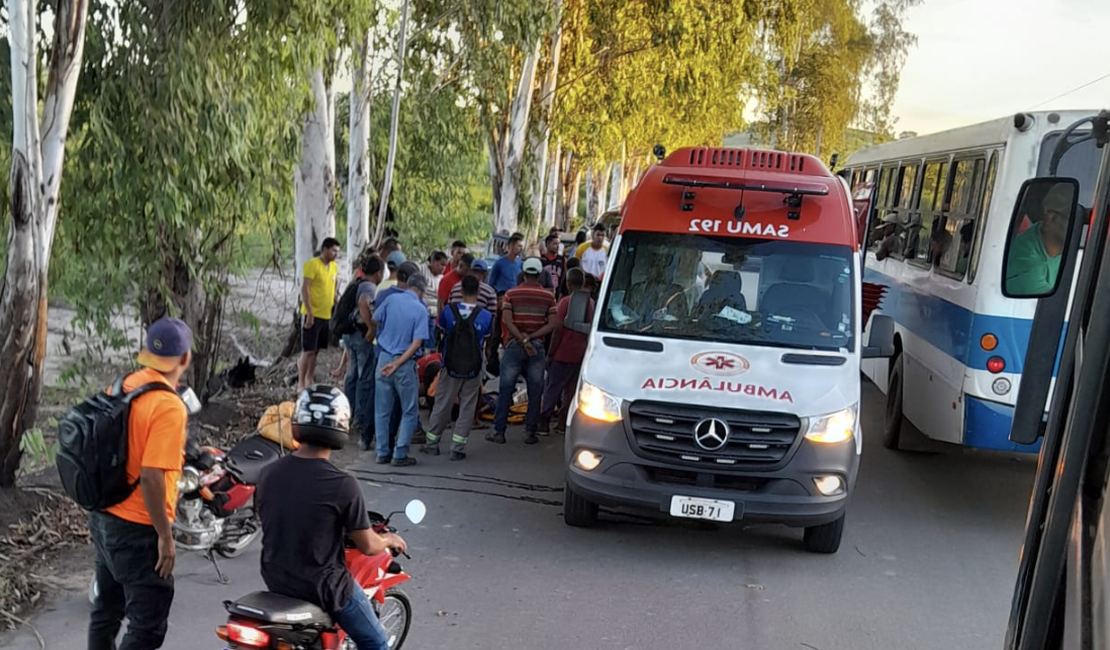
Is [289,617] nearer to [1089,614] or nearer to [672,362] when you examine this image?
[1089,614]

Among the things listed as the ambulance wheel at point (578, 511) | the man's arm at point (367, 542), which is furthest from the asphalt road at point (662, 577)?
the man's arm at point (367, 542)

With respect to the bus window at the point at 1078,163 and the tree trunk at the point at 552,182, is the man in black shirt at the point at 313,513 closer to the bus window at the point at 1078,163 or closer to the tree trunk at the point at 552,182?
the bus window at the point at 1078,163

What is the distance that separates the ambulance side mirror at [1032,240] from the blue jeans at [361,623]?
2642 mm

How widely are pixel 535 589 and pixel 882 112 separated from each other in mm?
61447

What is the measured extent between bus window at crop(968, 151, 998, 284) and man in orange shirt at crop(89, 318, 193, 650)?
6449 mm

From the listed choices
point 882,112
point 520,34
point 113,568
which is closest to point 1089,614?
point 113,568

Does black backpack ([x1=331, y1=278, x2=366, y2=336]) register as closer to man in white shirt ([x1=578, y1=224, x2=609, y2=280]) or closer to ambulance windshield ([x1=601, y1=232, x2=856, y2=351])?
ambulance windshield ([x1=601, y1=232, x2=856, y2=351])

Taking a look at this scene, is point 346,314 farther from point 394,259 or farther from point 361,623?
point 361,623

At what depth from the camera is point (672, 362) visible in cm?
712

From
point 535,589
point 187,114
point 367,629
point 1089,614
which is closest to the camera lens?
point 1089,614

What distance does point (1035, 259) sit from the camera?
11.9ft

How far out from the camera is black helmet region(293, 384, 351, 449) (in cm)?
382

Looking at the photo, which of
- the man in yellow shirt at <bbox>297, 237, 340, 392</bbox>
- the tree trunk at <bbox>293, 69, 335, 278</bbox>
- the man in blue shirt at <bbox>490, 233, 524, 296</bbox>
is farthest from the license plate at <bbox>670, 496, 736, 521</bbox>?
the tree trunk at <bbox>293, 69, 335, 278</bbox>

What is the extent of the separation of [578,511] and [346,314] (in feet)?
11.1
